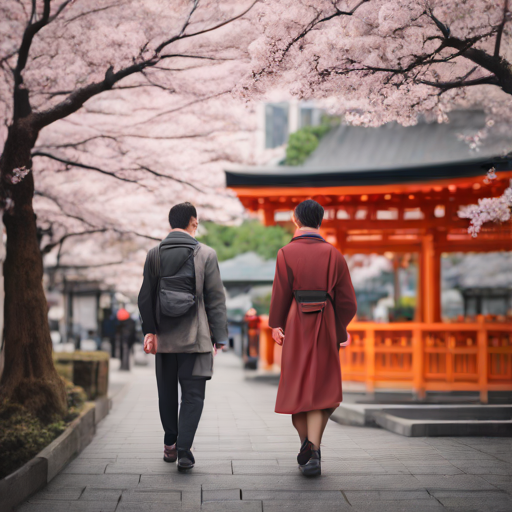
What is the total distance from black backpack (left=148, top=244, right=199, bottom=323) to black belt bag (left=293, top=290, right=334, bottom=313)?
77 cm

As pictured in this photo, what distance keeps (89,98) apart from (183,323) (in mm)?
4214

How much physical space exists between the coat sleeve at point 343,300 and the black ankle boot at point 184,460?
53.7 inches

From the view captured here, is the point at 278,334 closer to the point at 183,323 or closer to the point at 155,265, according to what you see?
the point at 183,323

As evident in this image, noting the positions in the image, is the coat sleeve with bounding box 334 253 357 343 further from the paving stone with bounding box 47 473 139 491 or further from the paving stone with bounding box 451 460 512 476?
the paving stone with bounding box 47 473 139 491

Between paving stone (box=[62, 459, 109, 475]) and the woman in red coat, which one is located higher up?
the woman in red coat

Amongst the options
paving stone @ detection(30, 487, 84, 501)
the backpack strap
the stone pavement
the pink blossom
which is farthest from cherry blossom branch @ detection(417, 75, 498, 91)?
paving stone @ detection(30, 487, 84, 501)

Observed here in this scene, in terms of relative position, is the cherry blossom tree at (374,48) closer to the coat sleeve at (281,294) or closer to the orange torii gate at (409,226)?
the coat sleeve at (281,294)

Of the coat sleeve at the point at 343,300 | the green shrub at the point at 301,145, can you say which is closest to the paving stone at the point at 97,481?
the coat sleeve at the point at 343,300

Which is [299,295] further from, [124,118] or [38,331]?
[124,118]

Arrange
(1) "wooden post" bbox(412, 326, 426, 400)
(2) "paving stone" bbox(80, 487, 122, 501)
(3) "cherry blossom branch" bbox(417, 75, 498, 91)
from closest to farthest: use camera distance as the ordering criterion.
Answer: (2) "paving stone" bbox(80, 487, 122, 501) < (3) "cherry blossom branch" bbox(417, 75, 498, 91) < (1) "wooden post" bbox(412, 326, 426, 400)

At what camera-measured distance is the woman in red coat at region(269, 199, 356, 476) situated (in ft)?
15.7

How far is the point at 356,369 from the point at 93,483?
628cm

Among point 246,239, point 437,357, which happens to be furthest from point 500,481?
point 246,239

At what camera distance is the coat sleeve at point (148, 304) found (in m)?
4.92
